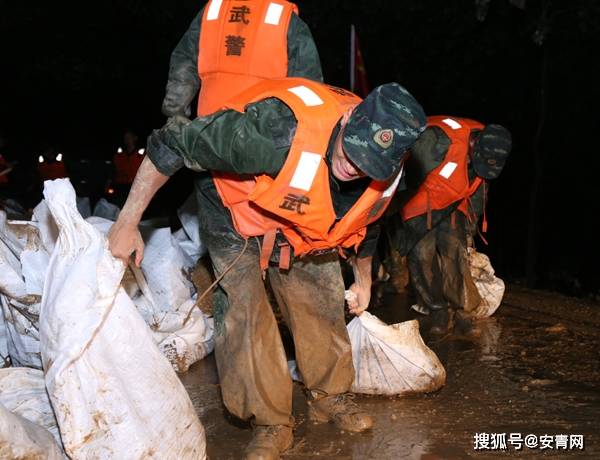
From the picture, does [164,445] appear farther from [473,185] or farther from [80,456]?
[473,185]

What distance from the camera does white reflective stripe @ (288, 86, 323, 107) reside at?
8.77 ft

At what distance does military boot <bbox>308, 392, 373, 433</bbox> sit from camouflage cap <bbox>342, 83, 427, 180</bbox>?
3.97 ft

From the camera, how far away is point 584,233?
15.7m

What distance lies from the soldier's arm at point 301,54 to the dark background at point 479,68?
7464mm

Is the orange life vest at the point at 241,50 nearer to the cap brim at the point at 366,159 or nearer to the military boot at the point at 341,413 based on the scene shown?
the cap brim at the point at 366,159

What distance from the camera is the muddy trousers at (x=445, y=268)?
212 inches

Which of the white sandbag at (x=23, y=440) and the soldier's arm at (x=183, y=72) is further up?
the soldier's arm at (x=183, y=72)

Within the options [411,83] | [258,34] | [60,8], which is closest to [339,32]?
[411,83]

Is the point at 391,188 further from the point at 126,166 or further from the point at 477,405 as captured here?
the point at 126,166

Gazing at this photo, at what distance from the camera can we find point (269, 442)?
10.0ft

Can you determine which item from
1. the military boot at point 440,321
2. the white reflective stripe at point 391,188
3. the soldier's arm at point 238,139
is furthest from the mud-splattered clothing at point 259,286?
the military boot at point 440,321

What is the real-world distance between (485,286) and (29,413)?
3577mm

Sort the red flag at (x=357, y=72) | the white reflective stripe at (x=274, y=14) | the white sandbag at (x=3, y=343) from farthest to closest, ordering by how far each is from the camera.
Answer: the red flag at (x=357, y=72) < the white sandbag at (x=3, y=343) < the white reflective stripe at (x=274, y=14)

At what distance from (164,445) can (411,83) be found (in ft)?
38.1
